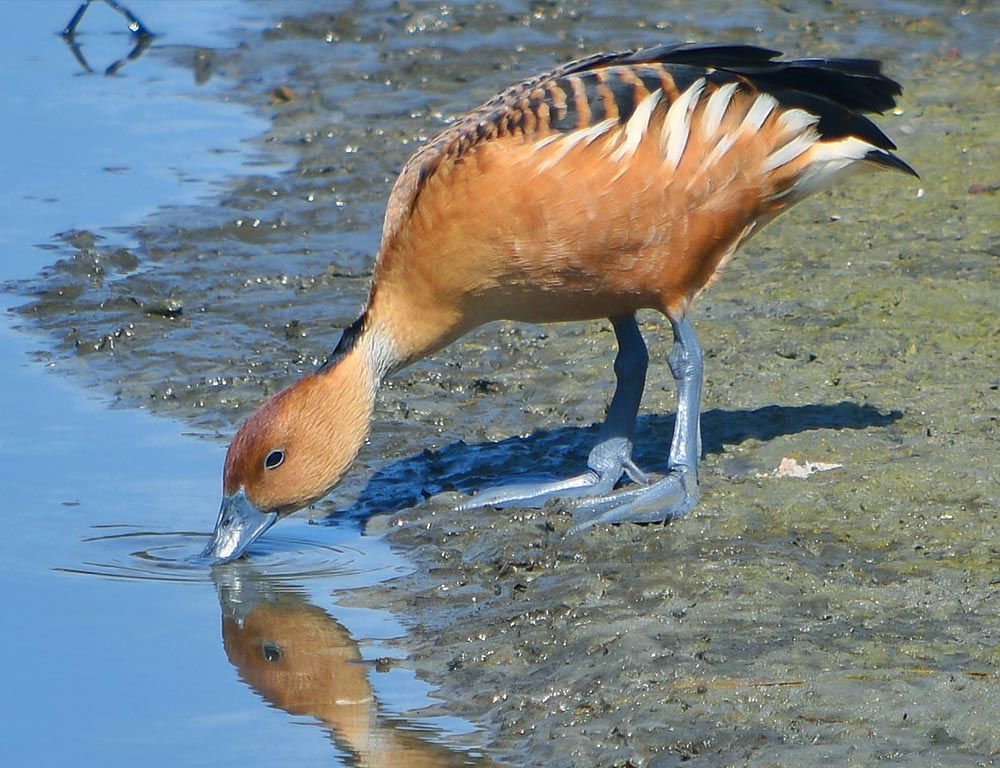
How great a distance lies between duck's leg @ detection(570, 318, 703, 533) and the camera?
6699mm

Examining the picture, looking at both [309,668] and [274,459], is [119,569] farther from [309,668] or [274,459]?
[309,668]

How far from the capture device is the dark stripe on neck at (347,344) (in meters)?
6.93

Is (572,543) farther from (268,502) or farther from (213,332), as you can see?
(213,332)

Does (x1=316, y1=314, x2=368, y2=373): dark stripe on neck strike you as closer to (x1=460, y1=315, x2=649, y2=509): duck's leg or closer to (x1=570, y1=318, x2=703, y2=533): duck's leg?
(x1=460, y1=315, x2=649, y2=509): duck's leg

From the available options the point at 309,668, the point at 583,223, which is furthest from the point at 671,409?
the point at 309,668

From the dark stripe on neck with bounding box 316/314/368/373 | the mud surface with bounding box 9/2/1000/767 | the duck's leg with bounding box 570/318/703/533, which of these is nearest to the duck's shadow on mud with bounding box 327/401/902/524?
the mud surface with bounding box 9/2/1000/767

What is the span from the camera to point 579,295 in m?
6.79

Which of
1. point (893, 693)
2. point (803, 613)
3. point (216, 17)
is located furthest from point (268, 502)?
point (216, 17)

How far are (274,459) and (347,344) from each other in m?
0.57

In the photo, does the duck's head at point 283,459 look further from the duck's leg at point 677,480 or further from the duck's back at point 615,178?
the duck's leg at point 677,480

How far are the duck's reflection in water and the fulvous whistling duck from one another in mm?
353

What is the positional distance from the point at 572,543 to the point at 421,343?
1069 mm

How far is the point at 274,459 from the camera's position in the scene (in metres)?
6.77

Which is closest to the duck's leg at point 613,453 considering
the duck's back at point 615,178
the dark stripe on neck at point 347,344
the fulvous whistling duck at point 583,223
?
the fulvous whistling duck at point 583,223
